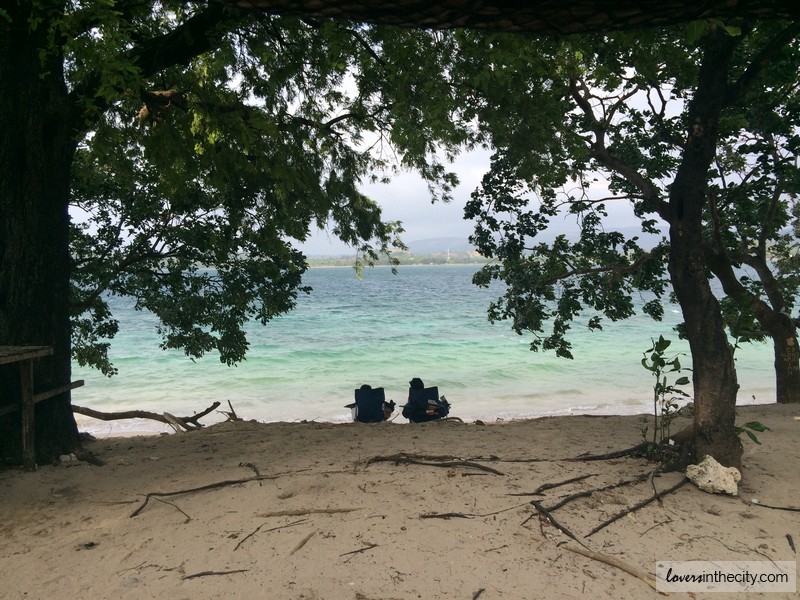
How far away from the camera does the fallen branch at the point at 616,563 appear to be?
10.9ft

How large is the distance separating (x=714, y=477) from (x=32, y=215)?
23.0 feet

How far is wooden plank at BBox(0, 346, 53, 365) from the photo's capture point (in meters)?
5.04

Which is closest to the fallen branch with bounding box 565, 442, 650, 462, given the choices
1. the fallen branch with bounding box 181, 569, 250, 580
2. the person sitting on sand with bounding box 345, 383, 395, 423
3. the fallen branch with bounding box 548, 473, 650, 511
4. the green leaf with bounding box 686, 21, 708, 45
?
the fallen branch with bounding box 548, 473, 650, 511

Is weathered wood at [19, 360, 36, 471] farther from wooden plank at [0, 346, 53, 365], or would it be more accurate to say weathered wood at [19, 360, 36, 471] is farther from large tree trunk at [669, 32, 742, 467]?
large tree trunk at [669, 32, 742, 467]

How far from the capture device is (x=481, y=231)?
8844mm

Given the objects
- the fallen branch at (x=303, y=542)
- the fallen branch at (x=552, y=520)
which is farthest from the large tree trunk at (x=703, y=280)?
the fallen branch at (x=303, y=542)

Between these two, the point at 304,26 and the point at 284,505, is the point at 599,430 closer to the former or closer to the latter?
the point at 284,505

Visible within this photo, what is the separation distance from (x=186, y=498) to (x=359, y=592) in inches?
85.6

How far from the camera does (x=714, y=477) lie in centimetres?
448

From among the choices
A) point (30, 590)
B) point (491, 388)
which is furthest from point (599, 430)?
point (491, 388)

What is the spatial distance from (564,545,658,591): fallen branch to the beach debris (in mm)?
1480

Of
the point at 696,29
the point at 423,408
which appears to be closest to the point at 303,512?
the point at 696,29

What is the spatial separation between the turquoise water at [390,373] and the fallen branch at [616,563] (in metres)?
10.9

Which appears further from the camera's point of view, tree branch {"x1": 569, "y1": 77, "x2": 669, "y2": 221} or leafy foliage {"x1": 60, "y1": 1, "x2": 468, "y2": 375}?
tree branch {"x1": 569, "y1": 77, "x2": 669, "y2": 221}
